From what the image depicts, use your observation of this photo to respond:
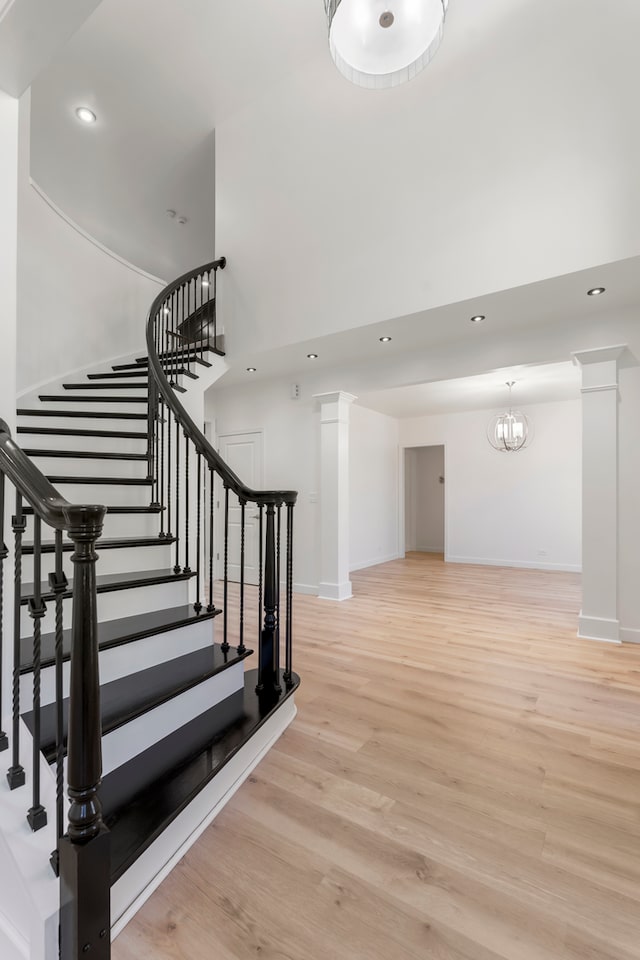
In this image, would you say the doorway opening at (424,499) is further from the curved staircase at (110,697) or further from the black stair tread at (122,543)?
the black stair tread at (122,543)

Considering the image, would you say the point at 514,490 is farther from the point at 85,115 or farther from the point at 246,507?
the point at 85,115

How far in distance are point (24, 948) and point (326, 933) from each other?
76 centimetres

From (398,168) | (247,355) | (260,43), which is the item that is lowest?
(247,355)

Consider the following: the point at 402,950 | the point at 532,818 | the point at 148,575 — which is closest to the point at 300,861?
the point at 402,950

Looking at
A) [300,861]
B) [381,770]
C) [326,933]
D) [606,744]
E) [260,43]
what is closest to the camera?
[326,933]

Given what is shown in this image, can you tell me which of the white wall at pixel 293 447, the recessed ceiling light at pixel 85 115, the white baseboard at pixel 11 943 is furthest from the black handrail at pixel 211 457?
the recessed ceiling light at pixel 85 115

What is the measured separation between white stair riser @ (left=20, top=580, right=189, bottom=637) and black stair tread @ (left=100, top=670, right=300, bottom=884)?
0.63m

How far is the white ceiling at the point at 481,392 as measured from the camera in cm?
544

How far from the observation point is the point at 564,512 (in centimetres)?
688

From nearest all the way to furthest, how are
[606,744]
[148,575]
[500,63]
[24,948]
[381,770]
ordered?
[24,948], [381,770], [606,744], [148,575], [500,63]

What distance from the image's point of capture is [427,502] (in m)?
9.60

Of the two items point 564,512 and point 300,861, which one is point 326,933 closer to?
point 300,861

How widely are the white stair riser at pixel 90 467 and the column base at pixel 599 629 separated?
3.85 m

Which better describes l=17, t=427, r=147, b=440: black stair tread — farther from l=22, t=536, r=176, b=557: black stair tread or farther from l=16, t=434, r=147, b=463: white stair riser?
l=22, t=536, r=176, b=557: black stair tread
